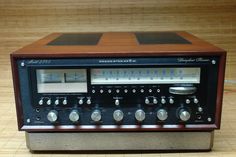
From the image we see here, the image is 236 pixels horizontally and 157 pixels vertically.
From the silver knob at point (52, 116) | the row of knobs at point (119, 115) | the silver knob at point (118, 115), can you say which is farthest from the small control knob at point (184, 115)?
the silver knob at point (52, 116)

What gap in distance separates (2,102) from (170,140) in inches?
24.0

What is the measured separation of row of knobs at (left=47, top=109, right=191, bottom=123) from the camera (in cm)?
66

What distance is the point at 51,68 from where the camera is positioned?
0.65 meters

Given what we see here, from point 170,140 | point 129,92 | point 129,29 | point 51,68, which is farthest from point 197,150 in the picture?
point 129,29

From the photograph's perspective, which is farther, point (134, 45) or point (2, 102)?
point (2, 102)

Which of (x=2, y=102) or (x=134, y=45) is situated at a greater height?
(x=134, y=45)

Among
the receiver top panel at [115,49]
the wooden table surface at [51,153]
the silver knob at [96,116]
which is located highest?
the receiver top panel at [115,49]

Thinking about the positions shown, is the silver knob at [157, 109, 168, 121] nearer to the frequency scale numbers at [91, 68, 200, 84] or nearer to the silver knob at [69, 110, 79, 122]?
the frequency scale numbers at [91, 68, 200, 84]

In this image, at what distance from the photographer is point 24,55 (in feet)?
2.09

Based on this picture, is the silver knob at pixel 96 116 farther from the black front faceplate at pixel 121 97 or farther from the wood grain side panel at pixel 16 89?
the wood grain side panel at pixel 16 89

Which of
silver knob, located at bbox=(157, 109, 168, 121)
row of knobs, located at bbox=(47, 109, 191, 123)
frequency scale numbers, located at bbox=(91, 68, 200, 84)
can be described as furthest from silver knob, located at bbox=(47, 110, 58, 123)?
silver knob, located at bbox=(157, 109, 168, 121)

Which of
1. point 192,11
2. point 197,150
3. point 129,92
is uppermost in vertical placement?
point 192,11

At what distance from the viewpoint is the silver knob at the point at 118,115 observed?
0.66 meters

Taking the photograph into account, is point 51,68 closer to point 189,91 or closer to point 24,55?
point 24,55
